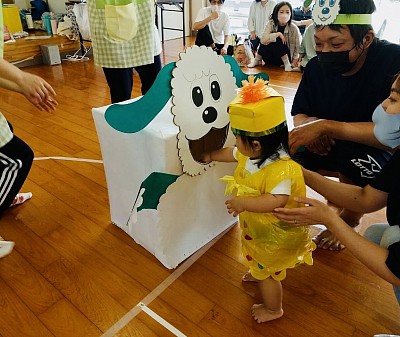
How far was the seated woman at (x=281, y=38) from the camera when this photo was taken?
12.7 feet

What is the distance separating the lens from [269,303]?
3.38 ft

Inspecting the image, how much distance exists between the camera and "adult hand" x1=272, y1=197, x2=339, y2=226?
78 centimetres

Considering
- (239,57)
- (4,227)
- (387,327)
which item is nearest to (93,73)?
(239,57)

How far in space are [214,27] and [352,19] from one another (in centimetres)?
303

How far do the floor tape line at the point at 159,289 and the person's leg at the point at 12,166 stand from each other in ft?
2.09

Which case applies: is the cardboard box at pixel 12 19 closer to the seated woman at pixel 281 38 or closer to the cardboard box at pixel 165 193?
the seated woman at pixel 281 38

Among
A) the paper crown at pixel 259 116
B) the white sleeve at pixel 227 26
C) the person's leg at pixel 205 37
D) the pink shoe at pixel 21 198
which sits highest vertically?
the paper crown at pixel 259 116

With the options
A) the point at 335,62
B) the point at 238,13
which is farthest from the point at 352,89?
the point at 238,13

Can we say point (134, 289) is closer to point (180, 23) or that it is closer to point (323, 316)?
point (323, 316)

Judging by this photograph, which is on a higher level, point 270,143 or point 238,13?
point 270,143

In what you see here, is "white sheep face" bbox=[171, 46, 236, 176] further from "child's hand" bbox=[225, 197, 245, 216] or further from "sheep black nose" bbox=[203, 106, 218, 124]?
"child's hand" bbox=[225, 197, 245, 216]

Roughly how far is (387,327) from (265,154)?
2.13ft

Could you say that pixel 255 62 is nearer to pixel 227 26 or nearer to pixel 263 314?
pixel 227 26

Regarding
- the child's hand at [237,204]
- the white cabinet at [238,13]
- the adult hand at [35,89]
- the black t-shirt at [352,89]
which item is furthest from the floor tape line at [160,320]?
the white cabinet at [238,13]
